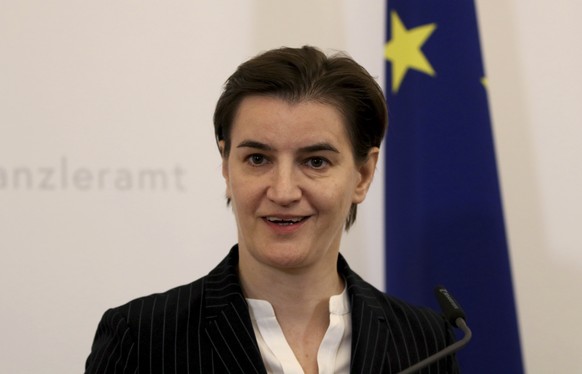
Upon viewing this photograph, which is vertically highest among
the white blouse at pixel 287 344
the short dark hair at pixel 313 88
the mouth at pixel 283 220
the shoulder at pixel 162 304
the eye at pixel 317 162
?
the short dark hair at pixel 313 88

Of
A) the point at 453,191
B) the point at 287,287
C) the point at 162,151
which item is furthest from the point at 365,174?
the point at 162,151

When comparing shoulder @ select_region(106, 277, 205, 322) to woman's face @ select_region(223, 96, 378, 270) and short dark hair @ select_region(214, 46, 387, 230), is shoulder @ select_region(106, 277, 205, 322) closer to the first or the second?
woman's face @ select_region(223, 96, 378, 270)

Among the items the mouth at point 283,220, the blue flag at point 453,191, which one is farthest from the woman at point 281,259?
the blue flag at point 453,191

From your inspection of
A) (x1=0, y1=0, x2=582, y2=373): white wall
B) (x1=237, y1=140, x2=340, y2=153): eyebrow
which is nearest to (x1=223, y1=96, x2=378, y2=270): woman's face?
(x1=237, y1=140, x2=340, y2=153): eyebrow

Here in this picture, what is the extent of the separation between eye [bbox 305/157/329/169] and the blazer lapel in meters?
0.25

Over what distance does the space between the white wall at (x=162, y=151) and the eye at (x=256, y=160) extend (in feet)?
2.83

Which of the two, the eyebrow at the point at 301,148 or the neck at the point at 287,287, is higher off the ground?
the eyebrow at the point at 301,148

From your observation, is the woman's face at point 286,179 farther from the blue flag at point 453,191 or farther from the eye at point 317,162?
the blue flag at point 453,191

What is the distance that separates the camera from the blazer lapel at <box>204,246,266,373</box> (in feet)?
5.03

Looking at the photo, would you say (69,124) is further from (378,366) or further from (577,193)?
(577,193)

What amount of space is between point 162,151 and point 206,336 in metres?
0.91

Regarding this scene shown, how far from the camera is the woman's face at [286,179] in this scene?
154cm

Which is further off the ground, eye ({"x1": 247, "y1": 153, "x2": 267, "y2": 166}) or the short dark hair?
the short dark hair

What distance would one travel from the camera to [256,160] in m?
1.57
